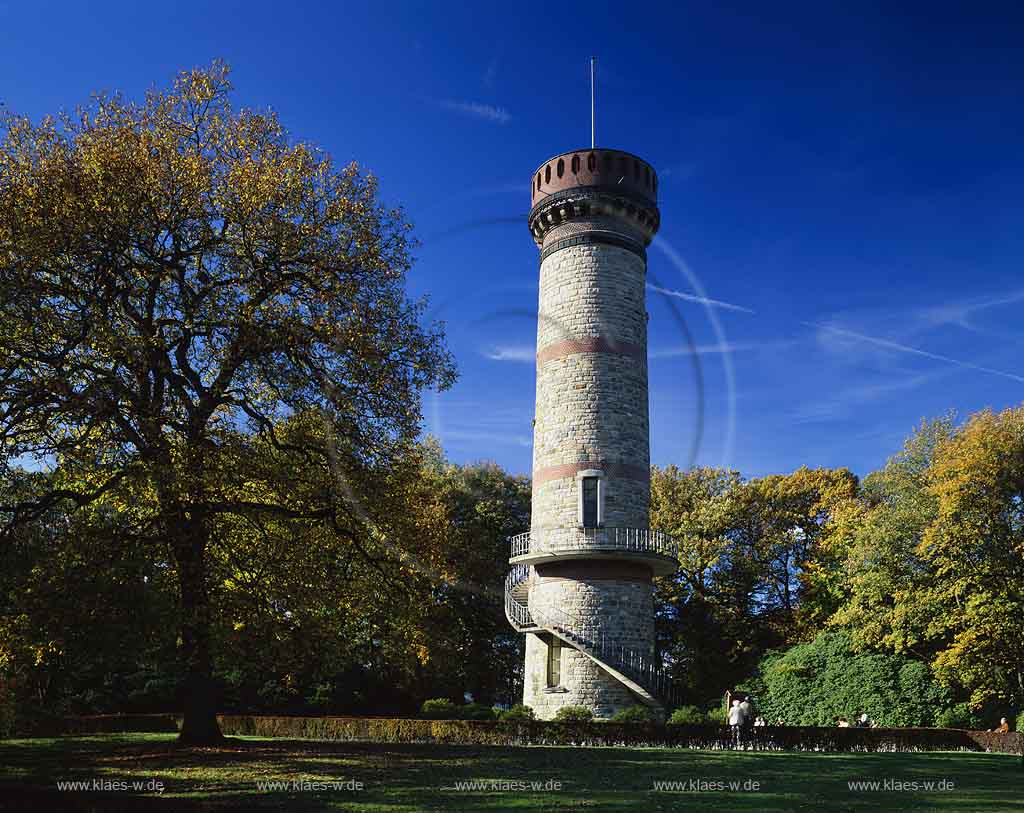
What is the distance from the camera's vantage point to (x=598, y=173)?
34.9 m

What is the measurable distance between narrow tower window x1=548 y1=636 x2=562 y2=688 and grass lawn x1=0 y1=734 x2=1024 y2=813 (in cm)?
940

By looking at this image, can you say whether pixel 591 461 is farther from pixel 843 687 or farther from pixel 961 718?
pixel 961 718

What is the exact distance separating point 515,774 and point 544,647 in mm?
16874

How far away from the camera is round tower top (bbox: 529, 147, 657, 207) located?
34906 mm

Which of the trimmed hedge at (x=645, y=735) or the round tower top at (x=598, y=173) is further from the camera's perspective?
the round tower top at (x=598, y=173)

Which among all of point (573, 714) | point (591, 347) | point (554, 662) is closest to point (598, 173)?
point (591, 347)

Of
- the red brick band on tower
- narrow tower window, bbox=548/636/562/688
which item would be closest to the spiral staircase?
narrow tower window, bbox=548/636/562/688

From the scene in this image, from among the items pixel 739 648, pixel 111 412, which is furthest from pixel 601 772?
pixel 739 648

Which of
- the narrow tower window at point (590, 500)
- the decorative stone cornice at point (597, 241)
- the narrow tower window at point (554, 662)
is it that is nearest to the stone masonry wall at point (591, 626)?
the narrow tower window at point (554, 662)

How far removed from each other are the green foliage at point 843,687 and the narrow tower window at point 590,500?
14.3 metres

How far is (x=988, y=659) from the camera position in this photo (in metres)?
32.6

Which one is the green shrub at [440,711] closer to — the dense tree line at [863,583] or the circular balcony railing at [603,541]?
the circular balcony railing at [603,541]

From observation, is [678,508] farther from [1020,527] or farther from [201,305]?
[201,305]

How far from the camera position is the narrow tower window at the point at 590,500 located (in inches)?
1259
